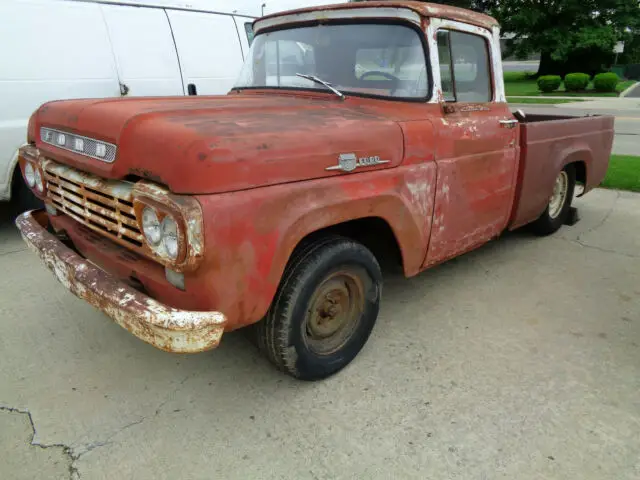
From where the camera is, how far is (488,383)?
270 centimetres

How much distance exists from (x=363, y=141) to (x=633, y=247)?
3489 mm

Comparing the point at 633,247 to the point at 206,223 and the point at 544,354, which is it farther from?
the point at 206,223

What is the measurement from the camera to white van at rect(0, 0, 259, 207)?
4.49 metres

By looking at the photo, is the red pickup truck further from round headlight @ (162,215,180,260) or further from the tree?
the tree

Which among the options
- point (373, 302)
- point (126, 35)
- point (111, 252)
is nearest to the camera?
point (111, 252)

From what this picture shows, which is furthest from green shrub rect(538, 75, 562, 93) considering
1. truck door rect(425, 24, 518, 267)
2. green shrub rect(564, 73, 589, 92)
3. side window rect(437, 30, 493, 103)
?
side window rect(437, 30, 493, 103)

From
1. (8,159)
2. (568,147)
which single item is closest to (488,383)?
(568,147)

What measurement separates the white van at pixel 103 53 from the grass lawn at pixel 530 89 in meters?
19.1

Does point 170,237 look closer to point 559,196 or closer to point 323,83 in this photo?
point 323,83

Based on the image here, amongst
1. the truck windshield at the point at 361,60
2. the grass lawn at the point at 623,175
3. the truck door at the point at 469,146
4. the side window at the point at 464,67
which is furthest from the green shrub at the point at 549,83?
the truck windshield at the point at 361,60

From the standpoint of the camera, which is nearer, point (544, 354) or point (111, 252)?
point (111, 252)

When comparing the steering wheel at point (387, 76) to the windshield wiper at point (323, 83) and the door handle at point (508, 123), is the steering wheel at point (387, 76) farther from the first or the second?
the door handle at point (508, 123)

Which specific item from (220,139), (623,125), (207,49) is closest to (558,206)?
(220,139)

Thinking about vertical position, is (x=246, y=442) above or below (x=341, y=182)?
below
